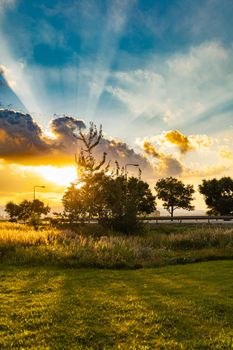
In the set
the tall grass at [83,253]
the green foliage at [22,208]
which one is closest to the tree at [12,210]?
the green foliage at [22,208]

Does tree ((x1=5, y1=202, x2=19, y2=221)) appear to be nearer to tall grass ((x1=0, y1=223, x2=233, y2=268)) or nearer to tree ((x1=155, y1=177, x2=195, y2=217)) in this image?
tree ((x1=155, y1=177, x2=195, y2=217))

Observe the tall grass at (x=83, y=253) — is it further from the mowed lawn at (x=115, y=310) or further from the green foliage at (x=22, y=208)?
the green foliage at (x=22, y=208)

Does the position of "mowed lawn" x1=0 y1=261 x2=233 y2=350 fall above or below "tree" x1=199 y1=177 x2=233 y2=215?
below

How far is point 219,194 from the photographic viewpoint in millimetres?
82750

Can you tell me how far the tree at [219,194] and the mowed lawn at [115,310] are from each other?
223ft

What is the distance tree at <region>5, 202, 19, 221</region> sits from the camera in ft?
398

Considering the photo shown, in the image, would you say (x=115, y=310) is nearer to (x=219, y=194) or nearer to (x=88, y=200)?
(x=88, y=200)

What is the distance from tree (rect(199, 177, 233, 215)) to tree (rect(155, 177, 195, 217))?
6.36 metres

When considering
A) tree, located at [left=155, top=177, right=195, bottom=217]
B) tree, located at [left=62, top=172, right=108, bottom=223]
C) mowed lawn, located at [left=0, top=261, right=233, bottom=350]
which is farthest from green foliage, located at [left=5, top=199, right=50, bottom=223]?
mowed lawn, located at [left=0, top=261, right=233, bottom=350]

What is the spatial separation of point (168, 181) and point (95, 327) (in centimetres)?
8382

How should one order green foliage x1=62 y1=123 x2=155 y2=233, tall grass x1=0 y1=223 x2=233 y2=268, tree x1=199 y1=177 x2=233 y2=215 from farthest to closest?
tree x1=199 y1=177 x2=233 y2=215, green foliage x1=62 y1=123 x2=155 y2=233, tall grass x1=0 y1=223 x2=233 y2=268

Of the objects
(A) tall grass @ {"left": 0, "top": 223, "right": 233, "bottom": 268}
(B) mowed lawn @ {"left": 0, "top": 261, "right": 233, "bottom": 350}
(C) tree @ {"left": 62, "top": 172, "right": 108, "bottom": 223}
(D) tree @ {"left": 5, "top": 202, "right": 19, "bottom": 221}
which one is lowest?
(B) mowed lawn @ {"left": 0, "top": 261, "right": 233, "bottom": 350}

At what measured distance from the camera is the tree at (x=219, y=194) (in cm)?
8131

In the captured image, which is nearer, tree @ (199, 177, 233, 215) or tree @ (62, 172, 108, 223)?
tree @ (62, 172, 108, 223)
